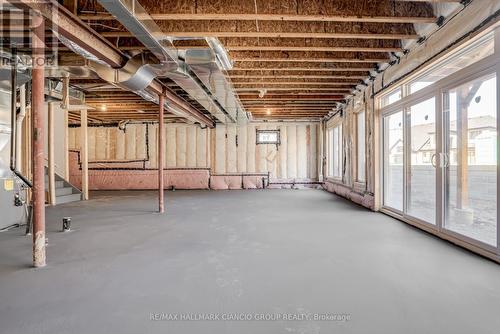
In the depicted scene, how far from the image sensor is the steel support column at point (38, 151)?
7.70 ft

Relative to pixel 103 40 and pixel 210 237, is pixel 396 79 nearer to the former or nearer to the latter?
pixel 210 237

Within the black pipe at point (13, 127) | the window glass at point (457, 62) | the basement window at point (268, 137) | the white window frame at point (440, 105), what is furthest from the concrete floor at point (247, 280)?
the basement window at point (268, 137)

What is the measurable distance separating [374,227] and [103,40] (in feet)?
13.1

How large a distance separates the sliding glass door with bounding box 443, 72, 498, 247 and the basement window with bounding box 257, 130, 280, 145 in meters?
6.40

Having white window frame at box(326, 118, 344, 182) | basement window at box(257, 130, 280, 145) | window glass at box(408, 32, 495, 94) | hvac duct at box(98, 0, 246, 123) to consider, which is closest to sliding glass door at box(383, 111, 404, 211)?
window glass at box(408, 32, 495, 94)

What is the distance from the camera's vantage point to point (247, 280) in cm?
202

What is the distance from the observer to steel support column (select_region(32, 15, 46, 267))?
2.35m

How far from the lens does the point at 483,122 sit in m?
2.89

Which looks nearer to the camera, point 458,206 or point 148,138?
point 458,206

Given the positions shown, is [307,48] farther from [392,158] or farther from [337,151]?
[337,151]

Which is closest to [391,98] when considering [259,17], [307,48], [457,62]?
[457,62]

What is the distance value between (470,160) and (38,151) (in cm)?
436

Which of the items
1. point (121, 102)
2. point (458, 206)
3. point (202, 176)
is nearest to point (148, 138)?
point (202, 176)

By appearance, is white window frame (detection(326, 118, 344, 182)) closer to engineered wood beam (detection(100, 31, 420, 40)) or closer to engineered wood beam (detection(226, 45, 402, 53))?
engineered wood beam (detection(226, 45, 402, 53))
